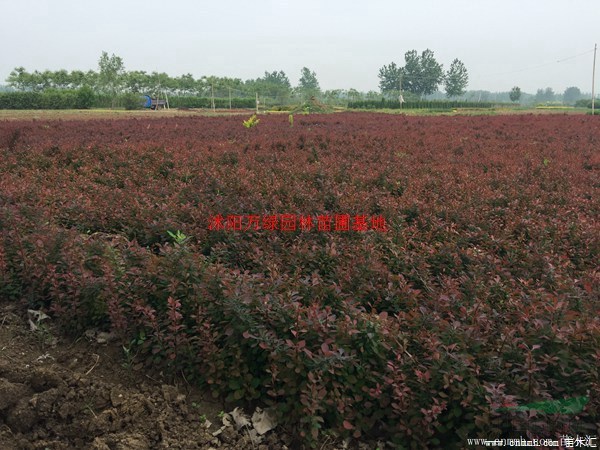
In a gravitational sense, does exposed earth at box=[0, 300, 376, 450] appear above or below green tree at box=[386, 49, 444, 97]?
below

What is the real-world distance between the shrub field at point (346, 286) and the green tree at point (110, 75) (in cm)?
4773

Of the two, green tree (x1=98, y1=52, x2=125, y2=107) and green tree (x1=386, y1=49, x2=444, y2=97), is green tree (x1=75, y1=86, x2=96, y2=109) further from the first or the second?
green tree (x1=386, y1=49, x2=444, y2=97)

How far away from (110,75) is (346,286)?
53.1 m

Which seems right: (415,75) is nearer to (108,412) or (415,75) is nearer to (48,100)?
(48,100)

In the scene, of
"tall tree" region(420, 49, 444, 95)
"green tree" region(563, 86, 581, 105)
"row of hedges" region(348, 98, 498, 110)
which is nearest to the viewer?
"row of hedges" region(348, 98, 498, 110)

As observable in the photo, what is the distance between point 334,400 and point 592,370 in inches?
44.6

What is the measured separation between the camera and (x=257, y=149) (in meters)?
8.79

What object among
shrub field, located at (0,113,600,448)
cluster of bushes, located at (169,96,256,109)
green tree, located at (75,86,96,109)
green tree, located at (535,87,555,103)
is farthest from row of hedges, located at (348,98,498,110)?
green tree, located at (535,87,555,103)

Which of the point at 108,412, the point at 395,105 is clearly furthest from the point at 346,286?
the point at 395,105

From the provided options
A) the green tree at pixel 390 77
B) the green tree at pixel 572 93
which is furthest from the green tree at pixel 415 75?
the green tree at pixel 572 93

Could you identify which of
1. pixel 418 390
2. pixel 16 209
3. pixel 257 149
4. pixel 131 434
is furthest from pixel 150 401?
pixel 257 149

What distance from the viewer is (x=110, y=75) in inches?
1928

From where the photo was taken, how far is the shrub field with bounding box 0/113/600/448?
2.08 m

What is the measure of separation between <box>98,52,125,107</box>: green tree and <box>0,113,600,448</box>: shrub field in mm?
47731
